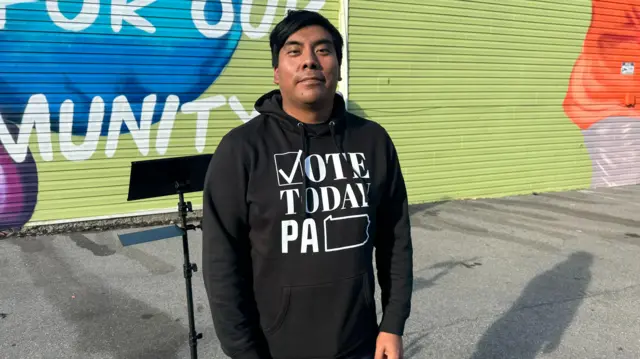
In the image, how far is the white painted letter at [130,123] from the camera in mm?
6699

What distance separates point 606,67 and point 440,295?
8825 millimetres

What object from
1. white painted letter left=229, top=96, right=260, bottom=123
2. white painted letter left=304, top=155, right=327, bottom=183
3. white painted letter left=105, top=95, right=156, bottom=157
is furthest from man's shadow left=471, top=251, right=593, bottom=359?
white painted letter left=105, top=95, right=156, bottom=157

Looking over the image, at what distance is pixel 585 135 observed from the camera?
10344 mm

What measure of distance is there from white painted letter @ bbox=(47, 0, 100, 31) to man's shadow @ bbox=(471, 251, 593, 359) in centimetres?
647

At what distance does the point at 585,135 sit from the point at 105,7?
33.1ft

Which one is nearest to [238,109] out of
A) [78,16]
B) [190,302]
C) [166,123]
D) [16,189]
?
[166,123]

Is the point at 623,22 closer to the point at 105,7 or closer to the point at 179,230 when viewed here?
the point at 105,7

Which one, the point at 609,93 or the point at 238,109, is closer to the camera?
the point at 238,109

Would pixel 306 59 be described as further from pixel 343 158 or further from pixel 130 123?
pixel 130 123

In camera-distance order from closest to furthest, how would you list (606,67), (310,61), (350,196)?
(310,61) → (350,196) → (606,67)

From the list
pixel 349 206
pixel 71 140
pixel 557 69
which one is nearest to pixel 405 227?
pixel 349 206

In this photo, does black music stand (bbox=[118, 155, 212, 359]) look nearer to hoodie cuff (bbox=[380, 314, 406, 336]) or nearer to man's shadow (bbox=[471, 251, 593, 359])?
hoodie cuff (bbox=[380, 314, 406, 336])

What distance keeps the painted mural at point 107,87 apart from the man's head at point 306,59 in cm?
587

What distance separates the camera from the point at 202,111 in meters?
7.17
